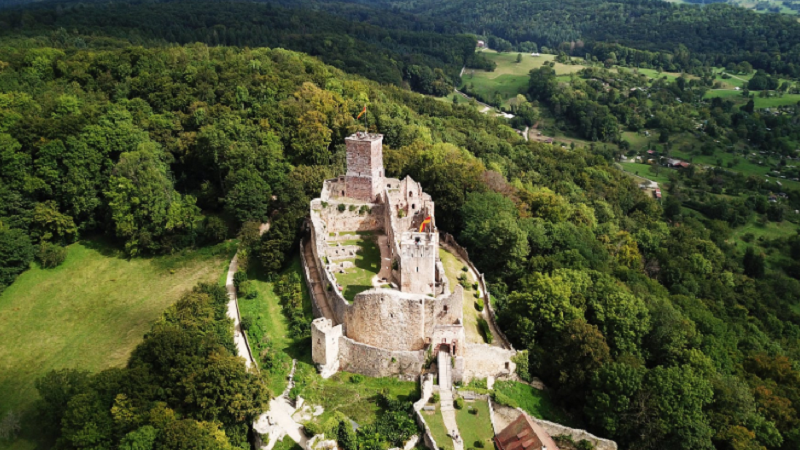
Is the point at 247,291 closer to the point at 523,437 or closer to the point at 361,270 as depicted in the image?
the point at 361,270

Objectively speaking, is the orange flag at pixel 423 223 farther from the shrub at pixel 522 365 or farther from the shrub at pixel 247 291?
the shrub at pixel 247 291

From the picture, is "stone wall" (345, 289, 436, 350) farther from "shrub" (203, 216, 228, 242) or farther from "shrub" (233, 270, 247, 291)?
"shrub" (203, 216, 228, 242)

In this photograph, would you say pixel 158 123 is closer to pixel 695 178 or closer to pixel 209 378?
pixel 209 378

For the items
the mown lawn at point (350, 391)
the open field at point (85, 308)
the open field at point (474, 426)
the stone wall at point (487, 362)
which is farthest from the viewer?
the open field at point (85, 308)

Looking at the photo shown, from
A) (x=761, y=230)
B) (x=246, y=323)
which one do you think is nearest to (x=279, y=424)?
(x=246, y=323)

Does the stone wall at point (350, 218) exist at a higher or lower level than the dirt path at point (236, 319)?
higher

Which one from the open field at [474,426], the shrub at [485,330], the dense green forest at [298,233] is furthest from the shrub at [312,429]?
the shrub at [485,330]
